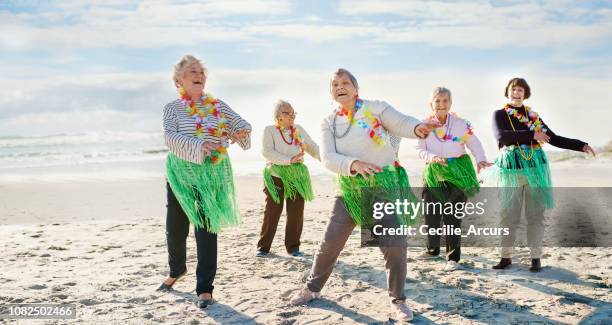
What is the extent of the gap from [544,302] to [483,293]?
40 cm

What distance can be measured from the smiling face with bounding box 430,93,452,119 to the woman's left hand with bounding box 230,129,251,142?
1670mm

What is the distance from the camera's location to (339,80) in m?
3.35

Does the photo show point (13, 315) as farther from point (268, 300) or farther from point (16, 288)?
point (268, 300)

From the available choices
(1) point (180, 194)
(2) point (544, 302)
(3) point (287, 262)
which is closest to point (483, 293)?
(2) point (544, 302)

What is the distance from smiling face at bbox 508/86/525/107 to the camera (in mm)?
4391

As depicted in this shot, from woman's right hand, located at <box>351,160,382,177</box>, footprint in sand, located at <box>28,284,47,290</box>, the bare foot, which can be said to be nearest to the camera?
woman's right hand, located at <box>351,160,382,177</box>

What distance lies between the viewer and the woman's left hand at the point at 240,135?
372 centimetres

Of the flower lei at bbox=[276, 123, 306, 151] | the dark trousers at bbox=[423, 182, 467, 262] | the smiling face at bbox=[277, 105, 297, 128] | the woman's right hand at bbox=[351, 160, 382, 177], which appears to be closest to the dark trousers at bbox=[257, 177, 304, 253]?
the flower lei at bbox=[276, 123, 306, 151]

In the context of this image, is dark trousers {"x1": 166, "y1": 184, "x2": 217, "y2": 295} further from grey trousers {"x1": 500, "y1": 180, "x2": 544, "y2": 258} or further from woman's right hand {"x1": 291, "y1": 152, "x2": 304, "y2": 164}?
grey trousers {"x1": 500, "y1": 180, "x2": 544, "y2": 258}

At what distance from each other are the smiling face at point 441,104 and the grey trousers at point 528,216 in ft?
2.70

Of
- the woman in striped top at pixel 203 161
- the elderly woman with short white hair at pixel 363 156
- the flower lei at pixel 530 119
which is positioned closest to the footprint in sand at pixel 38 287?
the woman in striped top at pixel 203 161

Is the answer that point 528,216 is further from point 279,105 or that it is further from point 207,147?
point 207,147

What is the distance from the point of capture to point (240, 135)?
3.71m

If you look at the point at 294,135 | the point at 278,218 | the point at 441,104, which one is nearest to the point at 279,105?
the point at 294,135
